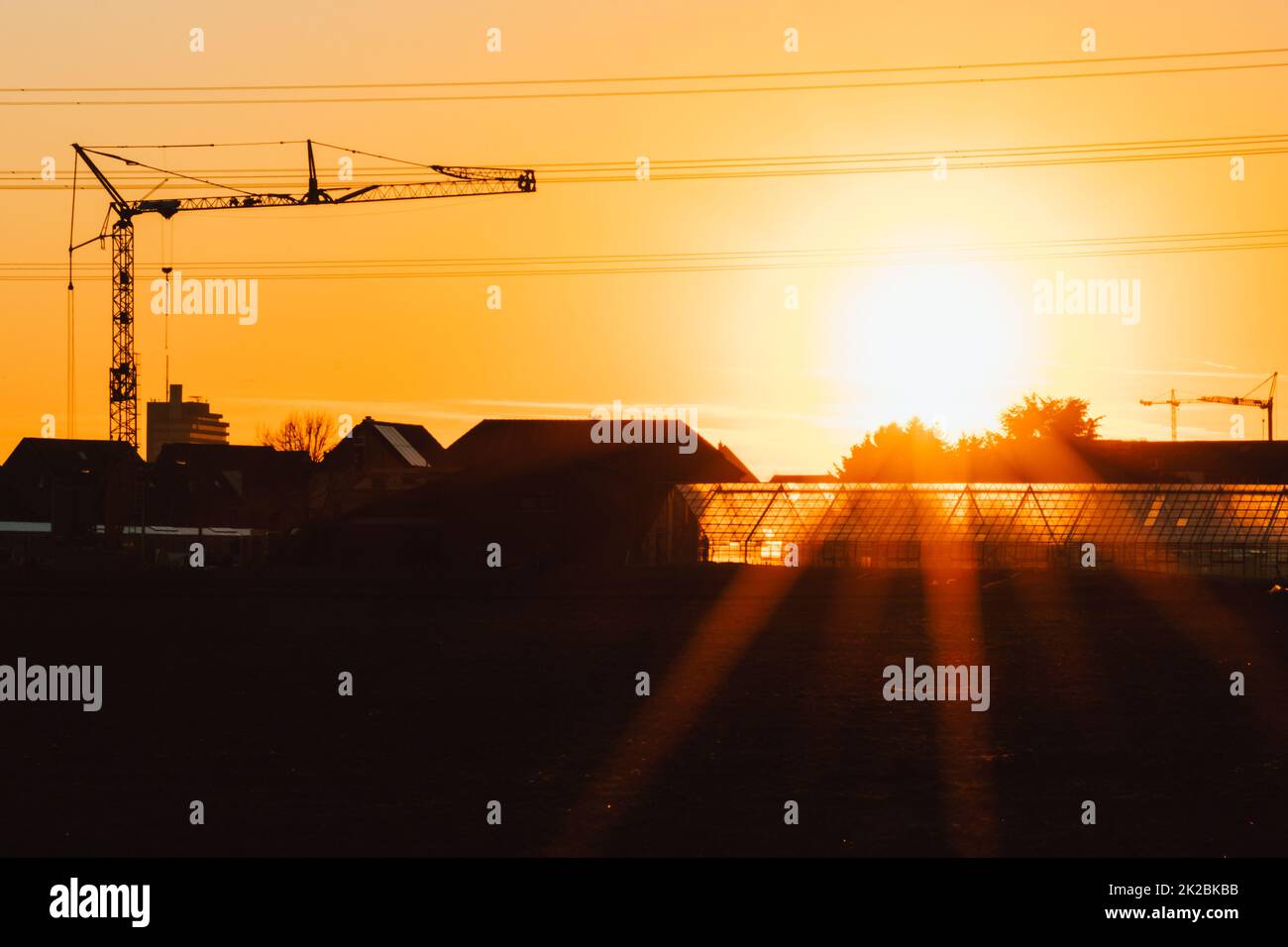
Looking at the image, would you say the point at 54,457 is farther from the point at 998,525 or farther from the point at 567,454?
the point at 998,525

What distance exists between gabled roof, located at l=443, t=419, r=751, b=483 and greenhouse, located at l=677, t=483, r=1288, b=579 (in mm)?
6307

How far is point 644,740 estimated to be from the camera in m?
21.0

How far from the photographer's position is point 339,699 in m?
25.2

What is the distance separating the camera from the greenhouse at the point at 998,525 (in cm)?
7062

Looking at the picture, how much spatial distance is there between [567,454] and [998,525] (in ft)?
79.9

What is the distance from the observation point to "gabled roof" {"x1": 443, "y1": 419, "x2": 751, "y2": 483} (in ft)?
281

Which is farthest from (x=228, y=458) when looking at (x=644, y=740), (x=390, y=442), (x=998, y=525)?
(x=644, y=740)

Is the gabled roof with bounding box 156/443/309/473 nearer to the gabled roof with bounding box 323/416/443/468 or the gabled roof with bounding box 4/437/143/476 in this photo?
the gabled roof with bounding box 4/437/143/476
